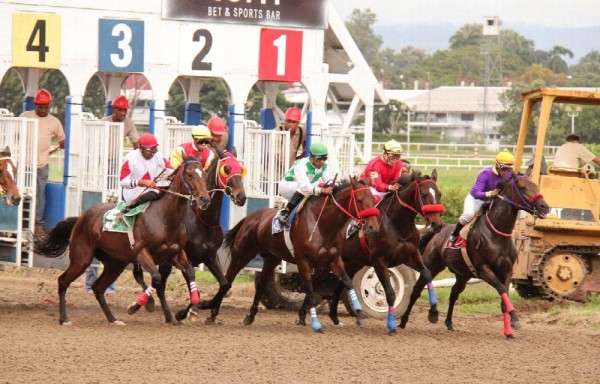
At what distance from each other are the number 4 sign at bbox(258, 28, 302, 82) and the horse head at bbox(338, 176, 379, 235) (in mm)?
3091

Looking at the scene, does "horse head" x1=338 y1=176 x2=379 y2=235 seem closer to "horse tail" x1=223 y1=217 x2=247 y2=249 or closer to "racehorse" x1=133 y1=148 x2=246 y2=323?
"racehorse" x1=133 y1=148 x2=246 y2=323

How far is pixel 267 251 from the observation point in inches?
525

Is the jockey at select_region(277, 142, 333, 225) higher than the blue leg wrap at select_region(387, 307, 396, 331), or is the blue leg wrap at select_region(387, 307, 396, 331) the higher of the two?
the jockey at select_region(277, 142, 333, 225)

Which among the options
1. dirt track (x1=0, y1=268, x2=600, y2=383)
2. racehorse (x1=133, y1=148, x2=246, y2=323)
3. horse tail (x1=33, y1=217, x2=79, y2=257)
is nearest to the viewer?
dirt track (x1=0, y1=268, x2=600, y2=383)

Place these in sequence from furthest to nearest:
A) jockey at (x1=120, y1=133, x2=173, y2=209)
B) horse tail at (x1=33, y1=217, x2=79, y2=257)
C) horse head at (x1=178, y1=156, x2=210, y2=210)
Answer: horse tail at (x1=33, y1=217, x2=79, y2=257) → jockey at (x1=120, y1=133, x2=173, y2=209) → horse head at (x1=178, y1=156, x2=210, y2=210)

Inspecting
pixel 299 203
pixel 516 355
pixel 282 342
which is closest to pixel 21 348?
pixel 282 342

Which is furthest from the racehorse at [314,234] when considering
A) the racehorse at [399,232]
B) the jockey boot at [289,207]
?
the racehorse at [399,232]

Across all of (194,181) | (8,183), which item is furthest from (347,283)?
(8,183)

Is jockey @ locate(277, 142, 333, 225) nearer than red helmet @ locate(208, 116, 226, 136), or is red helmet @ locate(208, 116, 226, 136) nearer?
jockey @ locate(277, 142, 333, 225)

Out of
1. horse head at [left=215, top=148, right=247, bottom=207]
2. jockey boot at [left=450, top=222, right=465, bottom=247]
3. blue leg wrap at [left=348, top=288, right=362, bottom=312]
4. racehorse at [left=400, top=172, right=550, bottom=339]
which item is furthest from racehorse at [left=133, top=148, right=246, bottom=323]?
jockey boot at [left=450, top=222, right=465, bottom=247]

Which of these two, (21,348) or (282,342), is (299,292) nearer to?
(282,342)

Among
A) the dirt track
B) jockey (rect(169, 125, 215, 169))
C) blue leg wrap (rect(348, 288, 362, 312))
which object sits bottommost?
the dirt track

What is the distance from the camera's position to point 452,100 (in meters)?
97.1

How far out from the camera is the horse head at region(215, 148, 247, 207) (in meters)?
12.2
